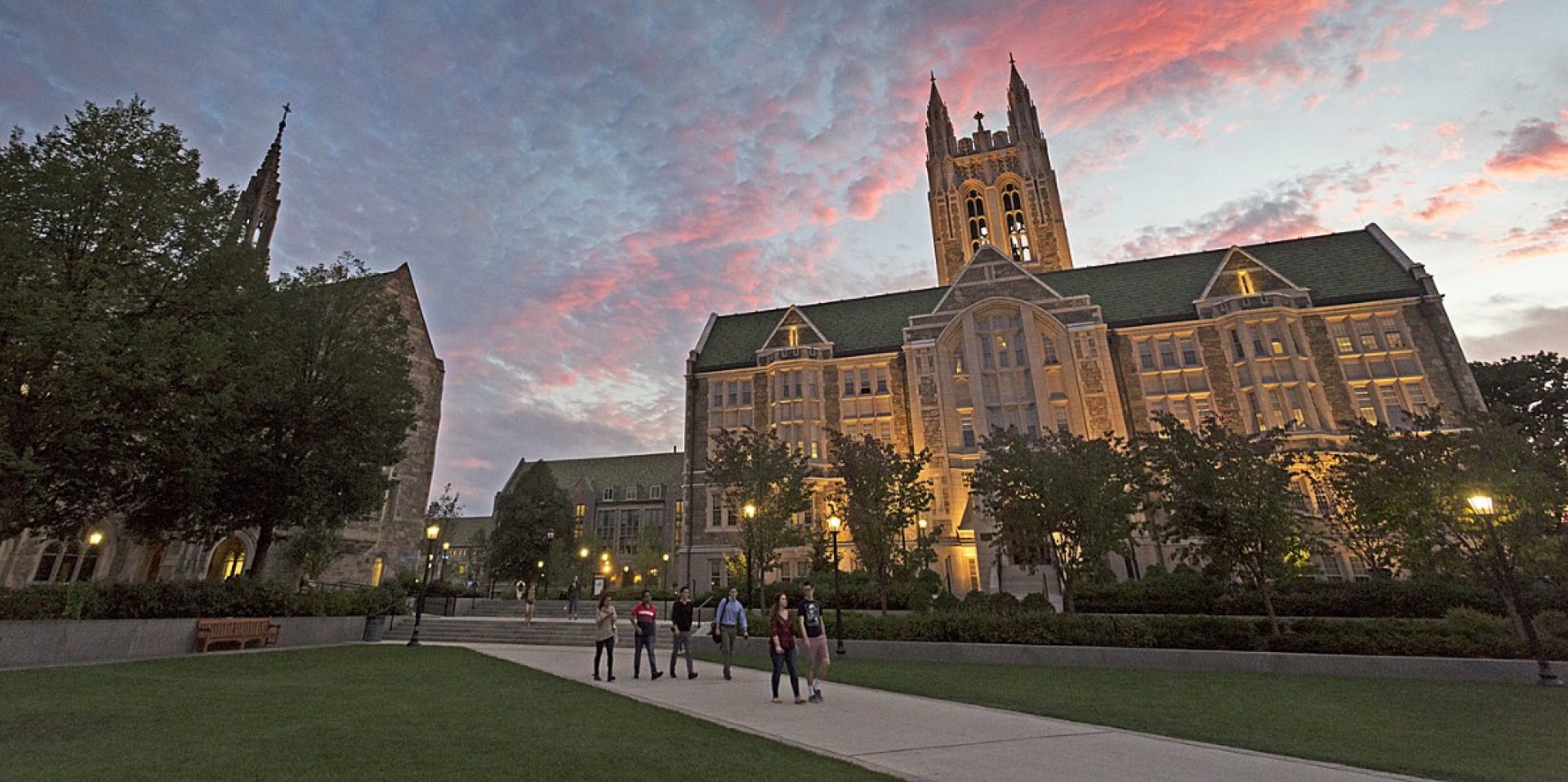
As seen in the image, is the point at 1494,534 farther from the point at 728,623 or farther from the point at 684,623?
the point at 684,623

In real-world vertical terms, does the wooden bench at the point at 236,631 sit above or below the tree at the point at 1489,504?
below

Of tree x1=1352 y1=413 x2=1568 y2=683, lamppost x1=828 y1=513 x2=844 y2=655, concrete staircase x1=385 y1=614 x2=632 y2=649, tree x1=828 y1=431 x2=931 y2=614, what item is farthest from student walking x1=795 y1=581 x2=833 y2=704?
tree x1=1352 y1=413 x2=1568 y2=683

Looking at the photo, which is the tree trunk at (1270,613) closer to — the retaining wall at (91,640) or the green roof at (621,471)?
the retaining wall at (91,640)

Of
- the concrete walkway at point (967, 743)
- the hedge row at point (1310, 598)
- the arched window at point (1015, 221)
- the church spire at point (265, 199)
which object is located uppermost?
the arched window at point (1015, 221)

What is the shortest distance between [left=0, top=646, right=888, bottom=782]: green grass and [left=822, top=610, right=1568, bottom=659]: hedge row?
11.5 m

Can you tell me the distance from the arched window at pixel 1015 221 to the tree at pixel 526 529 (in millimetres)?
56417

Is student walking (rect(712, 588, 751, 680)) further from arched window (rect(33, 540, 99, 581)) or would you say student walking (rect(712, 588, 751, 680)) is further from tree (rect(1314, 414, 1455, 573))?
arched window (rect(33, 540, 99, 581))

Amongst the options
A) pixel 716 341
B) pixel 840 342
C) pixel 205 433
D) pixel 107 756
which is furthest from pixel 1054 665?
pixel 716 341

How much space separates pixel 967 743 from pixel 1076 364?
40.1 metres

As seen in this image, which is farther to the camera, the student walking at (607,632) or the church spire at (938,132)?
the church spire at (938,132)

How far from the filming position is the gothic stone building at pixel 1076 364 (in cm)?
3781

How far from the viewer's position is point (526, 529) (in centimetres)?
6103

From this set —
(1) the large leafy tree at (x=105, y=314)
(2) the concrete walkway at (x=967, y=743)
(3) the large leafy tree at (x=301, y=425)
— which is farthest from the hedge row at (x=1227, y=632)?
(1) the large leafy tree at (x=105, y=314)

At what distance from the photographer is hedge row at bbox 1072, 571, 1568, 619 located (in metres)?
21.0
